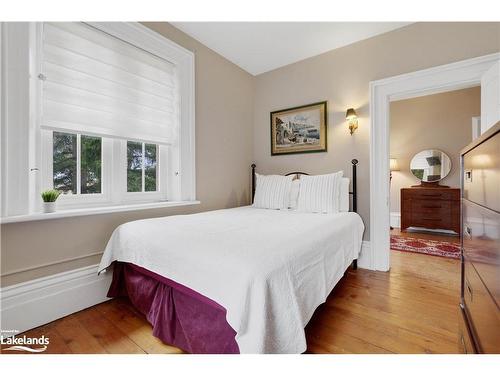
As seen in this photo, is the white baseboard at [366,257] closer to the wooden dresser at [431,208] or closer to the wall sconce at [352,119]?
the wall sconce at [352,119]

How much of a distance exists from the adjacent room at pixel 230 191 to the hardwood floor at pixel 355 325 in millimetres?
14

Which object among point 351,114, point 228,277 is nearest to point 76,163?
point 228,277

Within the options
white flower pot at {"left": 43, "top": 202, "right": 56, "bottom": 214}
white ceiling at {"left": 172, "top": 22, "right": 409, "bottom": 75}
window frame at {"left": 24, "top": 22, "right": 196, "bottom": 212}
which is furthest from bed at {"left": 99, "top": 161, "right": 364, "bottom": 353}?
white ceiling at {"left": 172, "top": 22, "right": 409, "bottom": 75}

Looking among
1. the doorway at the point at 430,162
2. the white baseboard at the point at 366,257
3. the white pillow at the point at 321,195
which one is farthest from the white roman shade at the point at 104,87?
the doorway at the point at 430,162

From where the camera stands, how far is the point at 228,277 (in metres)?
1.03

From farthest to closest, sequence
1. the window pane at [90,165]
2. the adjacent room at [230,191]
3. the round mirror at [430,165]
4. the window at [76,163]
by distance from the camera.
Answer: the round mirror at [430,165]
the window pane at [90,165]
the window at [76,163]
the adjacent room at [230,191]

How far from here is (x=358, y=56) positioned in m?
2.71

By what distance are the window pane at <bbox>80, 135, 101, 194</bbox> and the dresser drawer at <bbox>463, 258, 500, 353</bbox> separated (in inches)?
99.1

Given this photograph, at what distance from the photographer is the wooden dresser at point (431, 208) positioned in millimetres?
3916

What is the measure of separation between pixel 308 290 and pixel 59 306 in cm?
177

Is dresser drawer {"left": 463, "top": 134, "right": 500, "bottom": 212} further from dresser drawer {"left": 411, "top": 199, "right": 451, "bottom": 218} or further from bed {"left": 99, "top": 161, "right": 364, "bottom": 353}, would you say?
dresser drawer {"left": 411, "top": 199, "right": 451, "bottom": 218}

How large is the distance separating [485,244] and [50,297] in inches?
96.4

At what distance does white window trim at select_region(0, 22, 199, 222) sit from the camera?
148 centimetres
